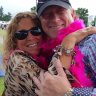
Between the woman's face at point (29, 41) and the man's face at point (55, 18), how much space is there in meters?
0.17

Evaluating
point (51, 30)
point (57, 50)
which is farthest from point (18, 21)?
point (57, 50)

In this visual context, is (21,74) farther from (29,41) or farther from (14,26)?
(14,26)

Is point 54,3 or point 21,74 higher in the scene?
point 54,3

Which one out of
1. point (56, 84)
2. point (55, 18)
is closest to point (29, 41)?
point (55, 18)

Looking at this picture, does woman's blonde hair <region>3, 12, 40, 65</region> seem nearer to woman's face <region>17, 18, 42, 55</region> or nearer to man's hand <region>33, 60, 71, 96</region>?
woman's face <region>17, 18, 42, 55</region>

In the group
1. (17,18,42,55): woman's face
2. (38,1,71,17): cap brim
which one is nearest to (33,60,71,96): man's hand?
(38,1,71,17): cap brim

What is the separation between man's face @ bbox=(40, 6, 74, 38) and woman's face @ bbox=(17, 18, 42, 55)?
17 centimetres

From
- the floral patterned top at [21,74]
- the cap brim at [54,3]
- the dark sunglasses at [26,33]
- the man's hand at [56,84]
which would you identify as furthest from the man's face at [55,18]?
the man's hand at [56,84]

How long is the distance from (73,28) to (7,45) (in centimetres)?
97

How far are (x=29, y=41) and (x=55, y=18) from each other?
1.30 ft

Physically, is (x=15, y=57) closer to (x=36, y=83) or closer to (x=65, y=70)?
(x=36, y=83)

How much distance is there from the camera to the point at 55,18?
2.86m

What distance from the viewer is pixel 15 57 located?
2771 mm

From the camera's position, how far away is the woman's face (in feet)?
10.1
